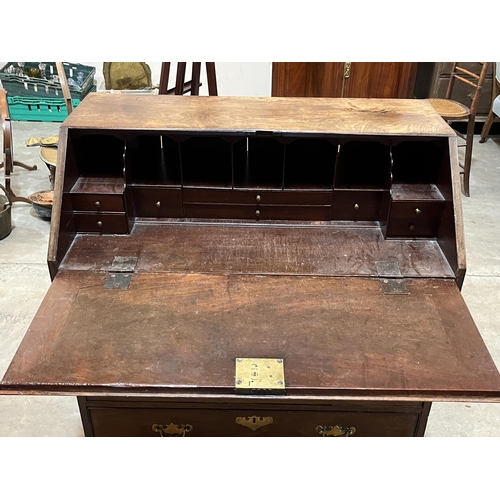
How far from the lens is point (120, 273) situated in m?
1.83

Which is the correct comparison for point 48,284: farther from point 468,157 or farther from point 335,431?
point 468,157

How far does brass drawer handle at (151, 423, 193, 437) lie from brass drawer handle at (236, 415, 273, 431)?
0.58ft

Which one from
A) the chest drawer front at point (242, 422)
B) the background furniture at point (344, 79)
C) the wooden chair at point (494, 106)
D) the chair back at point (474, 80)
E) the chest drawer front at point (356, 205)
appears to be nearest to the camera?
the chest drawer front at point (242, 422)

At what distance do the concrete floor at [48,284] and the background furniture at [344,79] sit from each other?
3.49ft

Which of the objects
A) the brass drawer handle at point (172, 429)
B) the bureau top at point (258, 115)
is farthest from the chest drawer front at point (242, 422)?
the bureau top at point (258, 115)

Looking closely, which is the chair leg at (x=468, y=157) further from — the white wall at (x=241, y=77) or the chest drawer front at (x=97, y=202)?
the chest drawer front at (x=97, y=202)

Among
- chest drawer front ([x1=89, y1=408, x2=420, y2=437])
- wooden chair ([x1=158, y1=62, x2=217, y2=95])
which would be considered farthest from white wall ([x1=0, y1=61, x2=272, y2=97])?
chest drawer front ([x1=89, y1=408, x2=420, y2=437])

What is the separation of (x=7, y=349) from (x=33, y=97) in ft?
10.8

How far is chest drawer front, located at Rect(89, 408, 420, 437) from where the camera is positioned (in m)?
1.68

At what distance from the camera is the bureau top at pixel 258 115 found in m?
1.91

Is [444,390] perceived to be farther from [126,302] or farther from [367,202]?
[126,302]

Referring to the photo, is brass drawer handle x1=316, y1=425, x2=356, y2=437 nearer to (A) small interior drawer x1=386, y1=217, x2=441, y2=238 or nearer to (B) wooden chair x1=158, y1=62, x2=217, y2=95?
(A) small interior drawer x1=386, y1=217, x2=441, y2=238

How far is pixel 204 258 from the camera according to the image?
1.92 metres

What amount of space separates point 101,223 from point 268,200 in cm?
68
